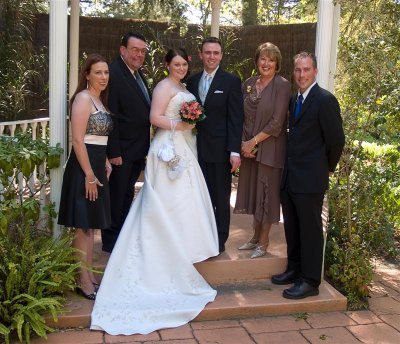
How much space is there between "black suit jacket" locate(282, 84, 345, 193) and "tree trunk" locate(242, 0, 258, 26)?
1536cm

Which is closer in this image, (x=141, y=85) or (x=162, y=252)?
Answer: (x=162, y=252)

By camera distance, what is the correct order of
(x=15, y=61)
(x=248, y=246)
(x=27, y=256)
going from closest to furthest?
(x=27, y=256) → (x=248, y=246) → (x=15, y=61)

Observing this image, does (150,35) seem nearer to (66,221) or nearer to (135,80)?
(135,80)

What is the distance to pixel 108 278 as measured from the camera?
3842 millimetres

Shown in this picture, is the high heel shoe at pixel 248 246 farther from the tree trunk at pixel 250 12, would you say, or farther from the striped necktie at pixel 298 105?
the tree trunk at pixel 250 12

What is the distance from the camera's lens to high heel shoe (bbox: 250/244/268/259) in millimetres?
4316

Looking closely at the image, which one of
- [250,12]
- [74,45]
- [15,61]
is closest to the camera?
[74,45]

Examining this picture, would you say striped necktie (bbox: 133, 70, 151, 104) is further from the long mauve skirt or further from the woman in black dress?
the long mauve skirt

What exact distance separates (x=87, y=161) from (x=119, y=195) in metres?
0.73

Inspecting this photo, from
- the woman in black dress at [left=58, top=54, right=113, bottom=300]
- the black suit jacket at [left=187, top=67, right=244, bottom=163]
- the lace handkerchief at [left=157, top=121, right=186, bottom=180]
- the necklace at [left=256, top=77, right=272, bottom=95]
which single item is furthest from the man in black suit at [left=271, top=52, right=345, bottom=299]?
the woman in black dress at [left=58, top=54, right=113, bottom=300]

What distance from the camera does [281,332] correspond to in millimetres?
3643

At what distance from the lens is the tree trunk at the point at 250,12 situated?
18.5 m

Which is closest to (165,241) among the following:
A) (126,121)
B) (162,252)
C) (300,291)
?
(162,252)

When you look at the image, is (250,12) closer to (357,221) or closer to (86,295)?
(357,221)
